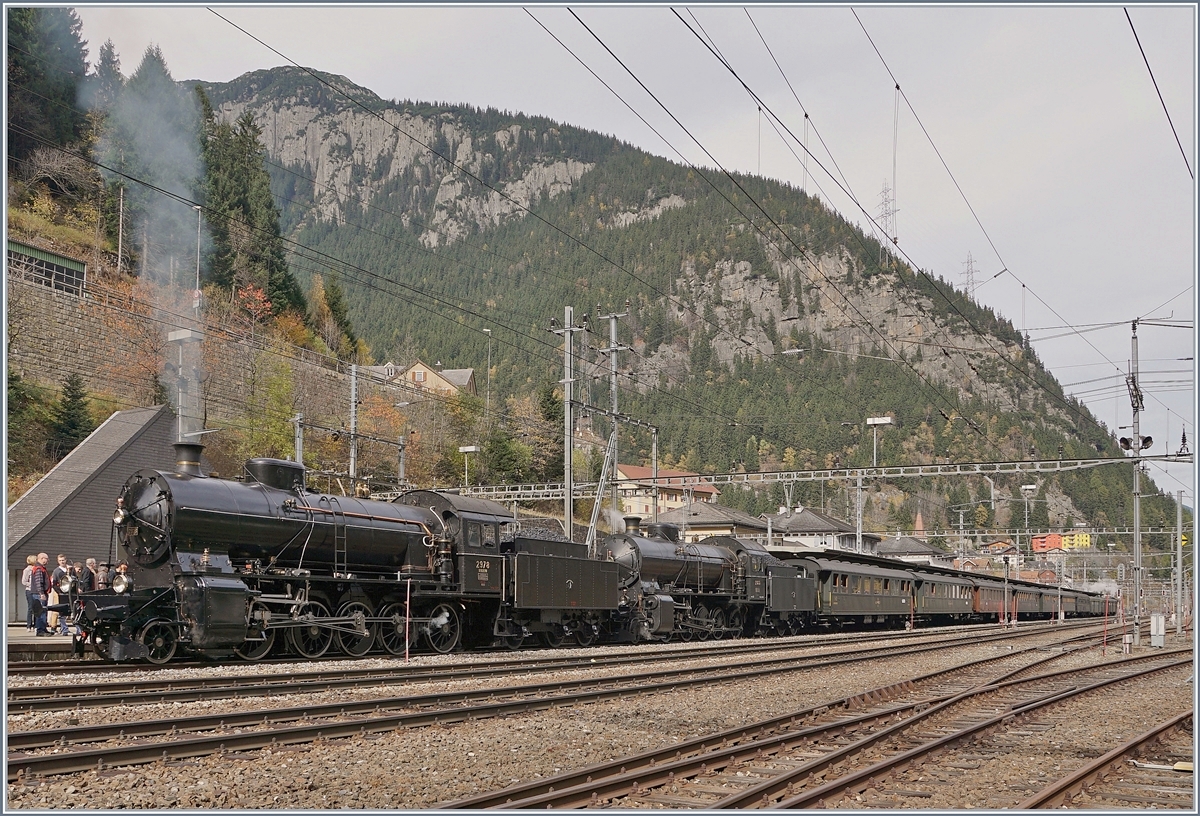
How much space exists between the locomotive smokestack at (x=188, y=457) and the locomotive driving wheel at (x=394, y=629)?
5.14 metres

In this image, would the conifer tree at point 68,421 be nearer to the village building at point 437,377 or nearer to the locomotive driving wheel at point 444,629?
the locomotive driving wheel at point 444,629

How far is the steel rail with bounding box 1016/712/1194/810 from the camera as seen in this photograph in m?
8.72

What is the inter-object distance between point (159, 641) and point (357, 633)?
406 centimetres

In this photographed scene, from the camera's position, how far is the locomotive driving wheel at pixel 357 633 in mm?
20609

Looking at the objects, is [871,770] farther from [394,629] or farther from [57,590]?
[57,590]

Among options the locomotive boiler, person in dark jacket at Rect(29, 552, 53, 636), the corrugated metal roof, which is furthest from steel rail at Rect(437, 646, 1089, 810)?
the corrugated metal roof

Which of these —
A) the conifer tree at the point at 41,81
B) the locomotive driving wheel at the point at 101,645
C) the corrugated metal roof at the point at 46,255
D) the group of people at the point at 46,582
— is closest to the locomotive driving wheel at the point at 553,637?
the group of people at the point at 46,582

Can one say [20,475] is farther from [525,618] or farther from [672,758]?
[672,758]

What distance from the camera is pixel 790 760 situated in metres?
10.7

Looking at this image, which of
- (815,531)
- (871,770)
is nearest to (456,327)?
(815,531)

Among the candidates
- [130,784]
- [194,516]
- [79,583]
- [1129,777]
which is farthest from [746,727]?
[79,583]

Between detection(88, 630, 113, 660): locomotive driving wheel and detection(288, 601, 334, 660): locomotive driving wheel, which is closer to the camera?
detection(88, 630, 113, 660): locomotive driving wheel

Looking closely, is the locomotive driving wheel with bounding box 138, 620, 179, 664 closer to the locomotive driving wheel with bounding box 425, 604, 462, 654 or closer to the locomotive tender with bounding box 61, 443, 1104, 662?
the locomotive tender with bounding box 61, 443, 1104, 662

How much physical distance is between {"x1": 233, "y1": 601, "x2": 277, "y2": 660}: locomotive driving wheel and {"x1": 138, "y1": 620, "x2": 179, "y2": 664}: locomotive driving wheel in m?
1.09
